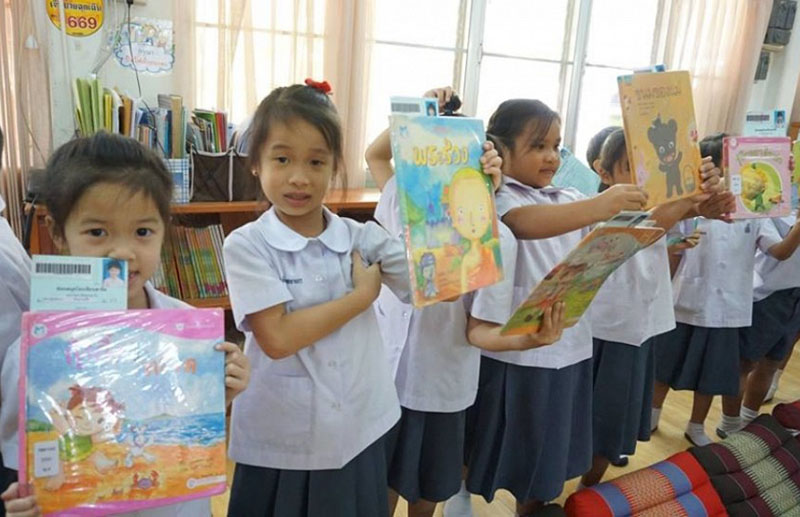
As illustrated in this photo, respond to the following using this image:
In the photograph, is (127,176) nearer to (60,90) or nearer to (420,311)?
(420,311)

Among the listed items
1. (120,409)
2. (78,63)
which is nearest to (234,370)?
(120,409)


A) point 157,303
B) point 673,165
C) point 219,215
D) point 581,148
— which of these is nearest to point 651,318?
point 673,165

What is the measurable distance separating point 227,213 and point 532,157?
4.88 ft

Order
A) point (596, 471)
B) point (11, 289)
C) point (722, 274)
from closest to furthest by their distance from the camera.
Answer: point (11, 289), point (596, 471), point (722, 274)

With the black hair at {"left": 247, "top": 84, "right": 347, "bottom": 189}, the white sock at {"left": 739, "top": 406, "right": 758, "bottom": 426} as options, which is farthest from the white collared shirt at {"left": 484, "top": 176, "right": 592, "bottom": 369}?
the white sock at {"left": 739, "top": 406, "right": 758, "bottom": 426}

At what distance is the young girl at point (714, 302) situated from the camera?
2072 millimetres

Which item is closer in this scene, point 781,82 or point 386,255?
point 386,255

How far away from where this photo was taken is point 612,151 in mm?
1619

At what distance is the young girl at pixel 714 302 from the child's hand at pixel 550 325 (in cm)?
123

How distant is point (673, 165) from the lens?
134cm

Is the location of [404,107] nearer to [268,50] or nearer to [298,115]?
[298,115]

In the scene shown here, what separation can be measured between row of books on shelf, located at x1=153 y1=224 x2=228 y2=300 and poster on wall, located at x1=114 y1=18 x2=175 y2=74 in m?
0.77

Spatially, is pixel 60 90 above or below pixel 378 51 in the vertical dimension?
below

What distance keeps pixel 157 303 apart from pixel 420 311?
1.86ft
